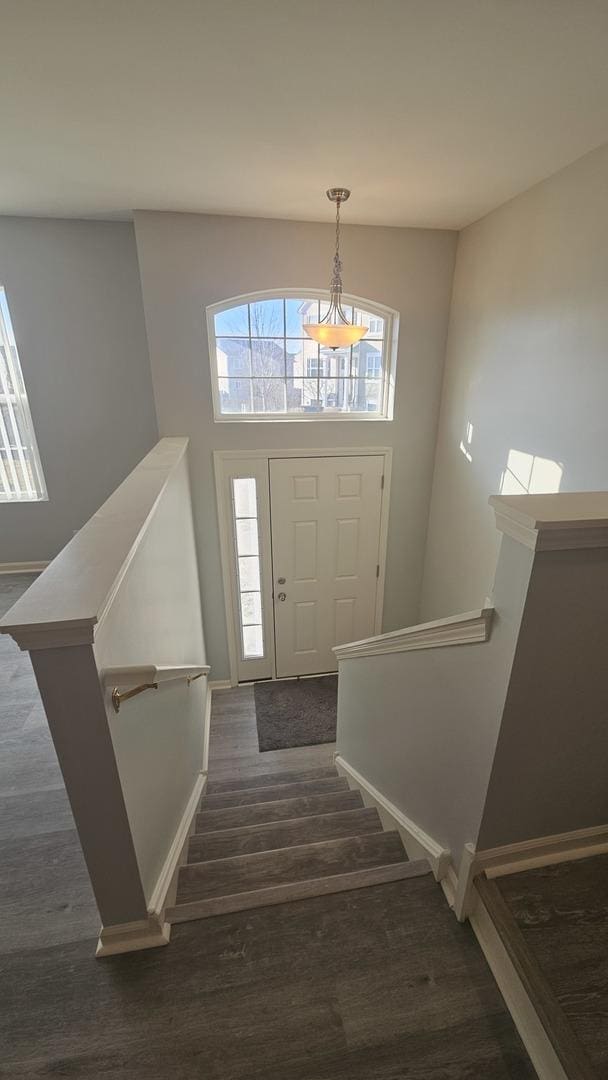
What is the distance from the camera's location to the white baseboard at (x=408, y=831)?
1.38 m

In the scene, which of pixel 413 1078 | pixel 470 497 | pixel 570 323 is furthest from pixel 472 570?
pixel 413 1078

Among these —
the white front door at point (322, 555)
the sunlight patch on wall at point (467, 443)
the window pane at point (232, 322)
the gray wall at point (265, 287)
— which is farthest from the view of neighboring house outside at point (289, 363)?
the sunlight patch on wall at point (467, 443)

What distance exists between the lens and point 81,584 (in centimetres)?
99

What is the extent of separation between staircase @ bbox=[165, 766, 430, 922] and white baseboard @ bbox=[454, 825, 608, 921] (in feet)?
0.63

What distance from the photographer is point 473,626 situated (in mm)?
1147

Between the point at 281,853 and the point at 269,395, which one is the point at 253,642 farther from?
the point at 281,853

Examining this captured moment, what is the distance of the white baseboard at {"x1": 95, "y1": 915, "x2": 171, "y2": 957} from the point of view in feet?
3.91

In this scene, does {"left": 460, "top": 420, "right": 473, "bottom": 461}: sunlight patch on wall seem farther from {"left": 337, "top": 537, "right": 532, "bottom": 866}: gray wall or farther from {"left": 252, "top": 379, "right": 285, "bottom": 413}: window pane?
{"left": 337, "top": 537, "right": 532, "bottom": 866}: gray wall

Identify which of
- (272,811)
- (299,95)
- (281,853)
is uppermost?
(299,95)

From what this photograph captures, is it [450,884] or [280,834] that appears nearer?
[450,884]

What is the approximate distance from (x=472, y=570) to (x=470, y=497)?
52 centimetres

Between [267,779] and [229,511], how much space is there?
1.88 meters

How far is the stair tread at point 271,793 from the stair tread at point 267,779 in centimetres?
16

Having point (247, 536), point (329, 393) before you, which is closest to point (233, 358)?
point (329, 393)
